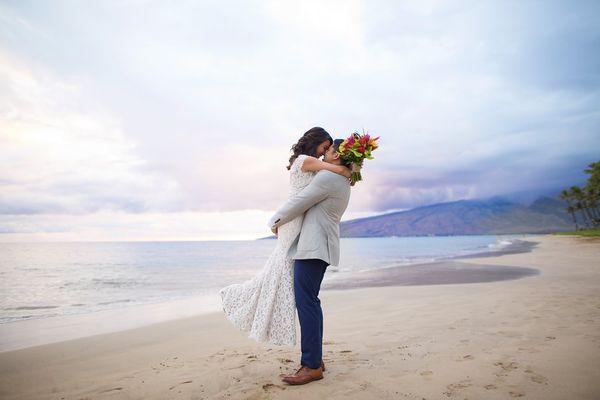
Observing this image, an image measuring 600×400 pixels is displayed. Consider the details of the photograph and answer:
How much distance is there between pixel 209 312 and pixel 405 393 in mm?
7169

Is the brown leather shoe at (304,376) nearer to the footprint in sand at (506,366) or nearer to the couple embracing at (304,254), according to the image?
the couple embracing at (304,254)

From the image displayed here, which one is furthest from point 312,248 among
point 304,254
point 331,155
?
point 331,155

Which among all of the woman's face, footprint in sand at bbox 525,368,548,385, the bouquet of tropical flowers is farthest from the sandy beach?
the woman's face

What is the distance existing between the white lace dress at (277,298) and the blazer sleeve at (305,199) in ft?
0.43

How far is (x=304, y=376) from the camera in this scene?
11.4 feet

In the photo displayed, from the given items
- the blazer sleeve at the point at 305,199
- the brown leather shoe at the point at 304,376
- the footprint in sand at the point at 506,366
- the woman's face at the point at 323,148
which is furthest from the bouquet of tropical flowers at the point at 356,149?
the footprint in sand at the point at 506,366

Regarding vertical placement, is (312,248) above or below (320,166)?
below

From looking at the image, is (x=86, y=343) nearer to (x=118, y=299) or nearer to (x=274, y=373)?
(x=274, y=373)

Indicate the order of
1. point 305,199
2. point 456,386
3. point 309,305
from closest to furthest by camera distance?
point 456,386
point 305,199
point 309,305

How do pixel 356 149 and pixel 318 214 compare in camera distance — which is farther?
pixel 318 214

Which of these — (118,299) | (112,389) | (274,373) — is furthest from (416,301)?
(118,299)

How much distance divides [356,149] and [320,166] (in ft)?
1.24

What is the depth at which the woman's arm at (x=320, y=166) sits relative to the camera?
11.2ft

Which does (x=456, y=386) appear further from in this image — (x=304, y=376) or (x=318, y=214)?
(x=318, y=214)
